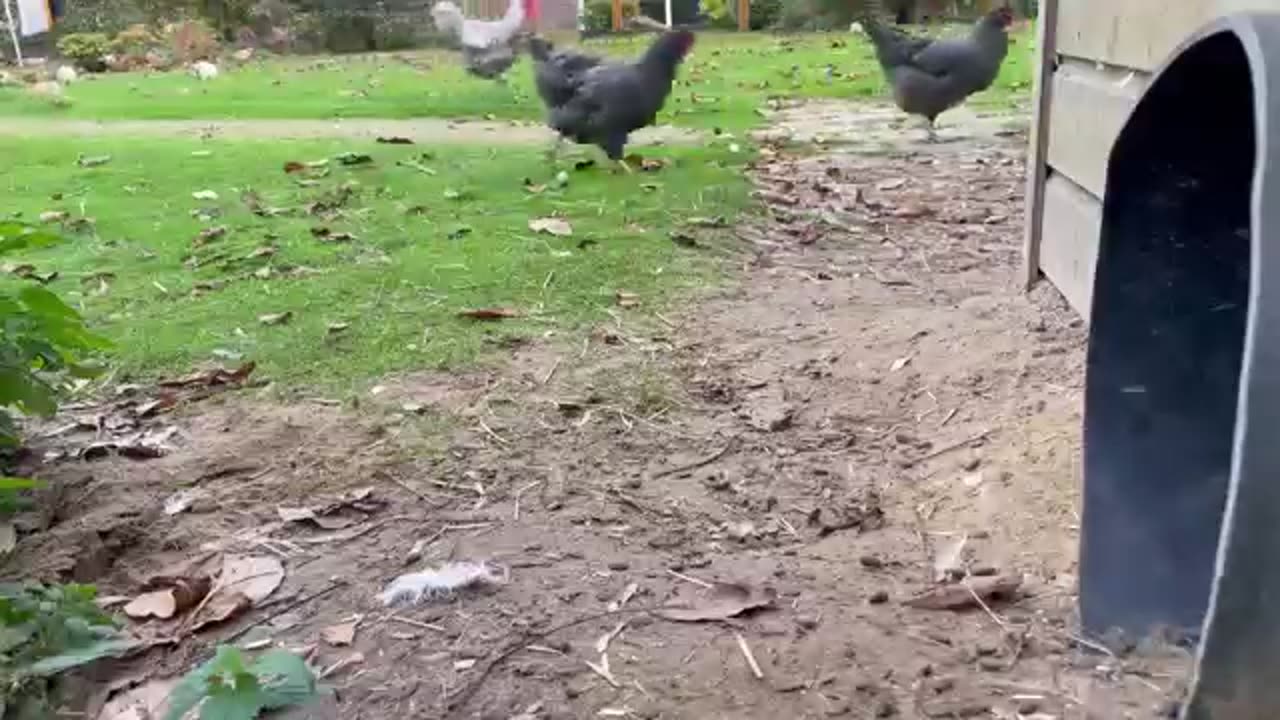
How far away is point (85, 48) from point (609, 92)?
10492mm

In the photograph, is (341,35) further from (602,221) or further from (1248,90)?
(1248,90)

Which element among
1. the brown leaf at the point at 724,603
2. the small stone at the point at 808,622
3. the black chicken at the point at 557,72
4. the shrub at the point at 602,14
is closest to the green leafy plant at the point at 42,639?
the brown leaf at the point at 724,603

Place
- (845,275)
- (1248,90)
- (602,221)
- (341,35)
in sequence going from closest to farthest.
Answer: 1. (1248,90)
2. (845,275)
3. (602,221)
4. (341,35)

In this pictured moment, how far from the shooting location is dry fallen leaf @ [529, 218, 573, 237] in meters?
4.05

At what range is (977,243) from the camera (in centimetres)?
398

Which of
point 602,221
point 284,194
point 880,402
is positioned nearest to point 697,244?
point 602,221

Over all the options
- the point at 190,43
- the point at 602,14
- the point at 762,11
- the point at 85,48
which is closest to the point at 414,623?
the point at 190,43

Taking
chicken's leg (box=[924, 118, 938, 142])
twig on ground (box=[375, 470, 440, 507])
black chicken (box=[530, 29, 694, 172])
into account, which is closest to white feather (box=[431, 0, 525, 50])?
black chicken (box=[530, 29, 694, 172])

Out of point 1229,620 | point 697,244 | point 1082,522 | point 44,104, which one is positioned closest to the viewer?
point 1229,620

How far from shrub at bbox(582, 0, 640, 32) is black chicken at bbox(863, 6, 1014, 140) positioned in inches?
394

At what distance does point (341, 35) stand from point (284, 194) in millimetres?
11254

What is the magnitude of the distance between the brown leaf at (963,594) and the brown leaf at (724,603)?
20 centimetres

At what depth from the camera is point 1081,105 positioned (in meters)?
2.75

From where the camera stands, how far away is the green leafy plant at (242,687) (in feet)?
4.47
